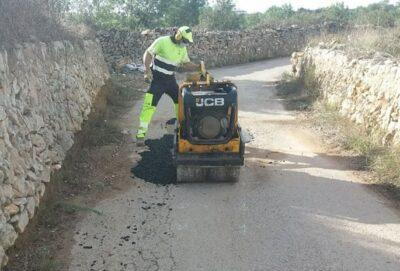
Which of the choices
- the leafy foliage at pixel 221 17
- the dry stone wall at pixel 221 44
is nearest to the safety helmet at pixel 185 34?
the dry stone wall at pixel 221 44

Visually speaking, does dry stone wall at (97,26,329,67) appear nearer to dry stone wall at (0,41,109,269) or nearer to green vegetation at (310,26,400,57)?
green vegetation at (310,26,400,57)

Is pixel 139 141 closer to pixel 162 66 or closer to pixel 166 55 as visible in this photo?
pixel 162 66

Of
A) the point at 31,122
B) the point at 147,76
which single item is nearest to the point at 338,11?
the point at 147,76

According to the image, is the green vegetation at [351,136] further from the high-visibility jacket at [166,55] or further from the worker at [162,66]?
the high-visibility jacket at [166,55]

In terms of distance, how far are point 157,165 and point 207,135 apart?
1268 millimetres

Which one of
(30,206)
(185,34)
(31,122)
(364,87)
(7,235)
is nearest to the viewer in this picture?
(7,235)

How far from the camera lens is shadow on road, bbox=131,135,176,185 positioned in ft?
22.1

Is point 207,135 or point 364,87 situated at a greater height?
point 364,87

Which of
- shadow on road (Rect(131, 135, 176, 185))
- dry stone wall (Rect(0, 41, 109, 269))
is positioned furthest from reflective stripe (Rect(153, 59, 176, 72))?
dry stone wall (Rect(0, 41, 109, 269))

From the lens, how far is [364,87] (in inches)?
363

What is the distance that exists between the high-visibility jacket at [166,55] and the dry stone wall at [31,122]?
5.52 ft

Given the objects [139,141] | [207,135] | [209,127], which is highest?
[209,127]

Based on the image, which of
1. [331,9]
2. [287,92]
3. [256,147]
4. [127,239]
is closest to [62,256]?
[127,239]

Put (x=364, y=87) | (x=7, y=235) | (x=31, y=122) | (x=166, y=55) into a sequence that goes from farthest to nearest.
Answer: (x=364, y=87) → (x=166, y=55) → (x=31, y=122) → (x=7, y=235)
